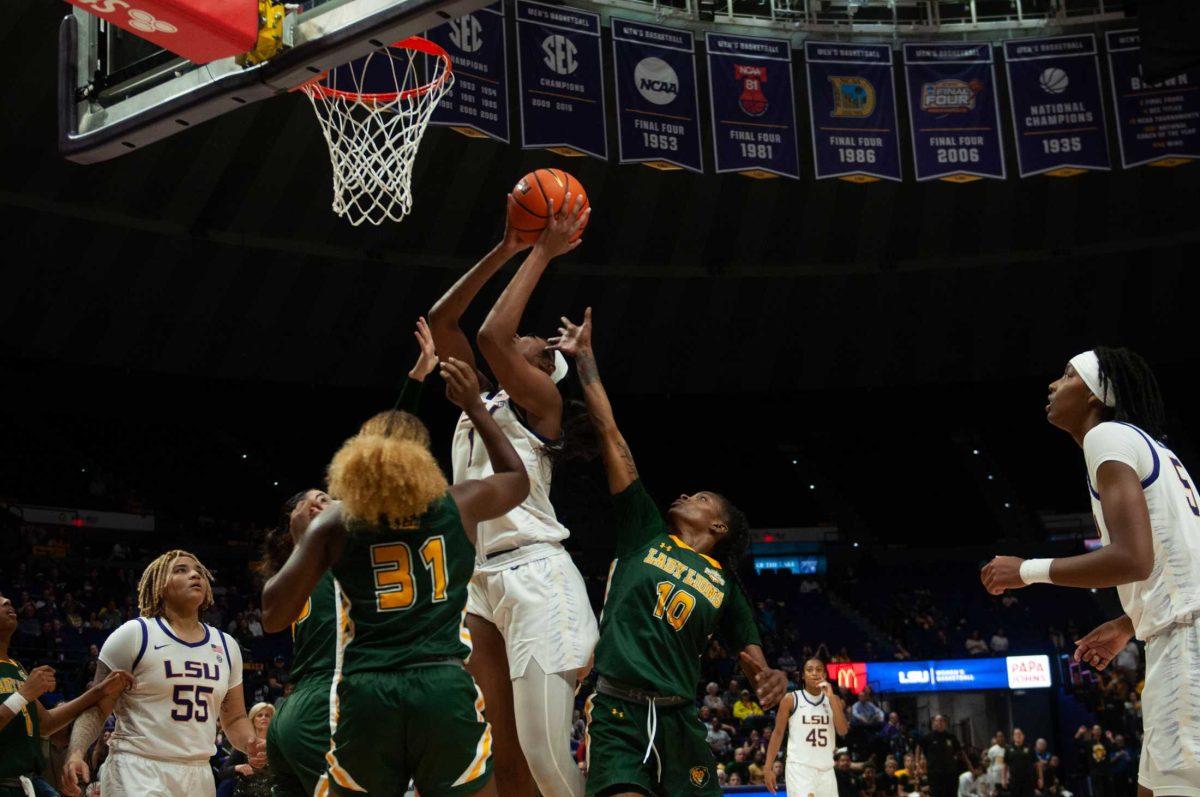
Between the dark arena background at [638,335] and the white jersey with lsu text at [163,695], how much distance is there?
11315mm

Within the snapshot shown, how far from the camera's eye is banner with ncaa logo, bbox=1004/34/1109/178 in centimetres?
1642

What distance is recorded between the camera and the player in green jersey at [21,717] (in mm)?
6535

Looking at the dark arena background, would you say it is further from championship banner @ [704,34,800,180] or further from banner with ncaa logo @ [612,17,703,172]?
championship banner @ [704,34,800,180]

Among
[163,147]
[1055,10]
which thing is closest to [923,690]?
[1055,10]

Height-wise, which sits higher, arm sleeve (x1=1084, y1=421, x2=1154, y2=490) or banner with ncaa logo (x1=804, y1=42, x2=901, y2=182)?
banner with ncaa logo (x1=804, y1=42, x2=901, y2=182)

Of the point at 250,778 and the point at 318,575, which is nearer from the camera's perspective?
the point at 318,575

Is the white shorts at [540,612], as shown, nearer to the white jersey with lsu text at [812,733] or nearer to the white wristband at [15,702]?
the white wristband at [15,702]

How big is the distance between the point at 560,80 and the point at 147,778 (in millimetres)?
11006

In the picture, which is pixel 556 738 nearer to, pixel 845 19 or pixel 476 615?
pixel 476 615

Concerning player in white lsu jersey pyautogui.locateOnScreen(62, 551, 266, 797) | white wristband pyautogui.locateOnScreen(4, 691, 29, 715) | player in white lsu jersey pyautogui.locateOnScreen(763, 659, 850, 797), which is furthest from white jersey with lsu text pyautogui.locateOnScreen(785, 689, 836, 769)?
white wristband pyautogui.locateOnScreen(4, 691, 29, 715)

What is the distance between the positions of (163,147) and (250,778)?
13.1 m

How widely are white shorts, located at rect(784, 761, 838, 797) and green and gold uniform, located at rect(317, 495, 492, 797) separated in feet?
32.2

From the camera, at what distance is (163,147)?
19.0 metres

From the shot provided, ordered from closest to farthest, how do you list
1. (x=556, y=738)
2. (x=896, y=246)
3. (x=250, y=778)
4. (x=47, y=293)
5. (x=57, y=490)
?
(x=556, y=738)
(x=250, y=778)
(x=47, y=293)
(x=896, y=246)
(x=57, y=490)
